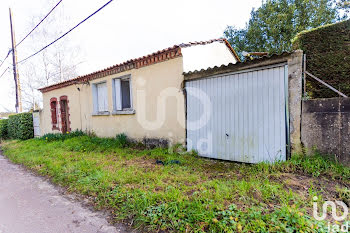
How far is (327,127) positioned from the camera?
12.5 ft

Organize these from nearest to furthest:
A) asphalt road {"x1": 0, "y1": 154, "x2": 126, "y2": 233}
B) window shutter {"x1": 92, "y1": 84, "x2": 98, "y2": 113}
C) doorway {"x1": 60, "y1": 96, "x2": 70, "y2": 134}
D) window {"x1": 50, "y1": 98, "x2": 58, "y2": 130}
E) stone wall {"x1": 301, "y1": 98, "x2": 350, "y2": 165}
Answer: asphalt road {"x1": 0, "y1": 154, "x2": 126, "y2": 233} < stone wall {"x1": 301, "y1": 98, "x2": 350, "y2": 165} < window shutter {"x1": 92, "y1": 84, "x2": 98, "y2": 113} < doorway {"x1": 60, "y1": 96, "x2": 70, "y2": 134} < window {"x1": 50, "y1": 98, "x2": 58, "y2": 130}

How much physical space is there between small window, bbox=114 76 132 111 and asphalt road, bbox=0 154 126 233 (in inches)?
171

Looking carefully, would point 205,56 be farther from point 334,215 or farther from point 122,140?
point 334,215

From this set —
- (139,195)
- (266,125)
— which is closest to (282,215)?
(139,195)

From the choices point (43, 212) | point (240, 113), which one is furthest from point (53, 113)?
point (240, 113)

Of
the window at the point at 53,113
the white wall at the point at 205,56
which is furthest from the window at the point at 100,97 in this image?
the white wall at the point at 205,56

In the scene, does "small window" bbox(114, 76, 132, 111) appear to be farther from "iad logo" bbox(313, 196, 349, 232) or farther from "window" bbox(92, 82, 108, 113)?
"iad logo" bbox(313, 196, 349, 232)

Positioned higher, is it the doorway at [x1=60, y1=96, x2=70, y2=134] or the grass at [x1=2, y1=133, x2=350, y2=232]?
the doorway at [x1=60, y1=96, x2=70, y2=134]

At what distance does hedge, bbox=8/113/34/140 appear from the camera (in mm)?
12926

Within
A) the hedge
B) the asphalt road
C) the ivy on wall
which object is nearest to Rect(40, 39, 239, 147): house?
the ivy on wall

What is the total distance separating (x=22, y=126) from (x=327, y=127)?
1592 centimetres

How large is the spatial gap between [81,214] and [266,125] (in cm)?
405

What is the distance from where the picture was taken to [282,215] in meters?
2.36

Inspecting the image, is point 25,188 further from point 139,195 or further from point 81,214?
point 139,195
